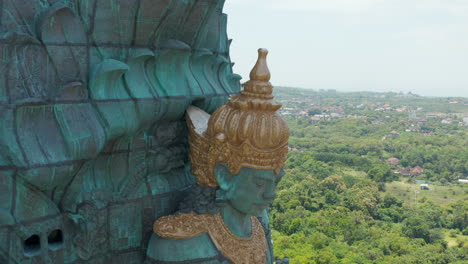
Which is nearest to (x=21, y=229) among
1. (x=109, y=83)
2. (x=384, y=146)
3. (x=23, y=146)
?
(x=23, y=146)

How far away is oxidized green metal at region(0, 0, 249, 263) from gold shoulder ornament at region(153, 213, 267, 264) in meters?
0.32

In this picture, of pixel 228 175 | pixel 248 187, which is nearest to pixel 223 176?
pixel 228 175

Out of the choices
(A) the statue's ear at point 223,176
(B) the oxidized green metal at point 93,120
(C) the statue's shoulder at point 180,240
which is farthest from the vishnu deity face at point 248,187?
(B) the oxidized green metal at point 93,120

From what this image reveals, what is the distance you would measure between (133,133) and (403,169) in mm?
61106

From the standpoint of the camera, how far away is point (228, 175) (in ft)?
14.8

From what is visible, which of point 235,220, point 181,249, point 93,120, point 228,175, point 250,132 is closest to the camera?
point 93,120

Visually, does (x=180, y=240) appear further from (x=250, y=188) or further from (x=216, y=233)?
(x=250, y=188)

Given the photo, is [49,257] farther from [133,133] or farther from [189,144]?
[189,144]

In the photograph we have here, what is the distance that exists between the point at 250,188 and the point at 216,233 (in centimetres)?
60

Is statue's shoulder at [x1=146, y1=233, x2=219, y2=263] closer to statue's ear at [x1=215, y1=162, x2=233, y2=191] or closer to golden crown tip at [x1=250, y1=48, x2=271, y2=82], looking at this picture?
statue's ear at [x1=215, y1=162, x2=233, y2=191]

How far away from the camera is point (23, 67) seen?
3.81m

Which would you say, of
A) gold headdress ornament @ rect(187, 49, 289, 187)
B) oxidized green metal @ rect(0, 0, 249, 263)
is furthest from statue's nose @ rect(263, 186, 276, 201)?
oxidized green metal @ rect(0, 0, 249, 263)

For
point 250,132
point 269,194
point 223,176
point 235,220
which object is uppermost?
point 250,132

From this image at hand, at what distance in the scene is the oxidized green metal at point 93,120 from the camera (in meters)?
3.80
